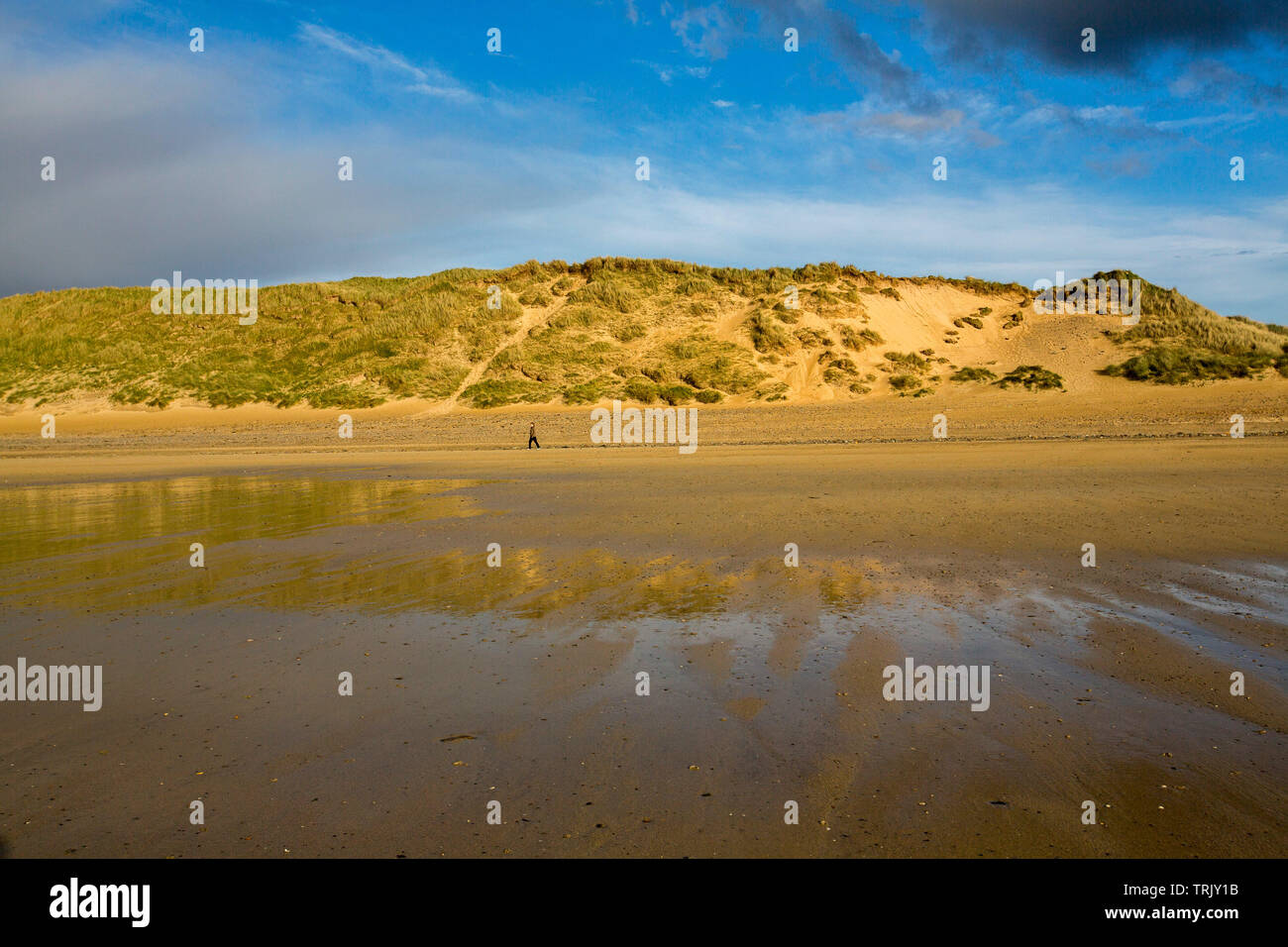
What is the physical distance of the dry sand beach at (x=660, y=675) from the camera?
143 inches

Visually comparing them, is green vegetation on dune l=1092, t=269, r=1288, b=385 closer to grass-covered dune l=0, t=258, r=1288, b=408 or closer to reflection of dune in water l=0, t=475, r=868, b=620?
grass-covered dune l=0, t=258, r=1288, b=408

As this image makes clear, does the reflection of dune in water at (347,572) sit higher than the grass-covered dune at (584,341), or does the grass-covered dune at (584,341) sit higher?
→ the grass-covered dune at (584,341)

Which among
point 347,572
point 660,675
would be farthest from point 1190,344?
point 660,675

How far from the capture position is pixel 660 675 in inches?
223

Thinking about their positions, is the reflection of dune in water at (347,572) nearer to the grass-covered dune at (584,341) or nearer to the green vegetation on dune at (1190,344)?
the grass-covered dune at (584,341)

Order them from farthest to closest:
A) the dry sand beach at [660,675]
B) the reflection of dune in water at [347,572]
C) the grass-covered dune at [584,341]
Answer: the grass-covered dune at [584,341] < the reflection of dune in water at [347,572] < the dry sand beach at [660,675]

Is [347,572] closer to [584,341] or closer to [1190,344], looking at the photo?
[584,341]

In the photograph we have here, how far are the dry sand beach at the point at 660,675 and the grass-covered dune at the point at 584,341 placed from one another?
29.8 meters

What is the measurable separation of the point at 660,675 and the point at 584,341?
4673 centimetres

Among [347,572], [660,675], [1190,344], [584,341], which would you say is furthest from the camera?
[584,341]

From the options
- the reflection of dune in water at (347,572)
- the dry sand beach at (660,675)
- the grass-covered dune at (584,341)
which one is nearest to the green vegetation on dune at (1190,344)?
the grass-covered dune at (584,341)
